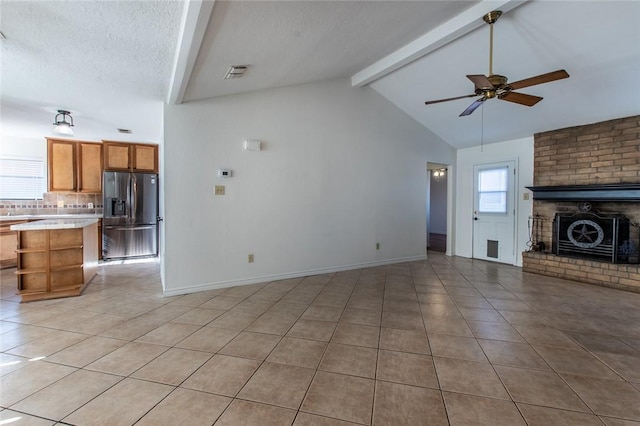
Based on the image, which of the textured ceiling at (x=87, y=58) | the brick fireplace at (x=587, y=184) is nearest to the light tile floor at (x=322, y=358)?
the brick fireplace at (x=587, y=184)

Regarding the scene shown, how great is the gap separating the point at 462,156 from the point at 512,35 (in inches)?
129

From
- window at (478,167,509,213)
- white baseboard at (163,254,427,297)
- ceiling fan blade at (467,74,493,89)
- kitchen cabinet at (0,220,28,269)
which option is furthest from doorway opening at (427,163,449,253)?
kitchen cabinet at (0,220,28,269)

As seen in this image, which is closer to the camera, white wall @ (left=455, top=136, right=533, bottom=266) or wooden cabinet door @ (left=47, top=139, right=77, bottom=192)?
white wall @ (left=455, top=136, right=533, bottom=266)

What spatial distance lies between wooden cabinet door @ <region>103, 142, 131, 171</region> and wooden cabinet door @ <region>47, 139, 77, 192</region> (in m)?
0.66

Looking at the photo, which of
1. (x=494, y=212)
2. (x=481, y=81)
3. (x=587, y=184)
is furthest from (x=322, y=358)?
(x=494, y=212)

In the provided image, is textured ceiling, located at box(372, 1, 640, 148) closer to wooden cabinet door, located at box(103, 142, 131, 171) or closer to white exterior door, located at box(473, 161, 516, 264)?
white exterior door, located at box(473, 161, 516, 264)

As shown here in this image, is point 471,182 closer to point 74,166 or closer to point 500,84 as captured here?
point 500,84

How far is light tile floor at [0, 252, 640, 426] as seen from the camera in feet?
5.37

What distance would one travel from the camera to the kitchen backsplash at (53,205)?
17.7 ft

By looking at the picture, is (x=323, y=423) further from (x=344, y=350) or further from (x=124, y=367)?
(x=124, y=367)

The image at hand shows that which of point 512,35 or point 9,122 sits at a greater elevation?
point 512,35

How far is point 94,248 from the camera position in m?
4.72

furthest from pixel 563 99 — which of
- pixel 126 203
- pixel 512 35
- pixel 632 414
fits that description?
pixel 126 203

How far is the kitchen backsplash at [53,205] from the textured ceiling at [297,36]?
13.3 feet
